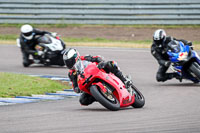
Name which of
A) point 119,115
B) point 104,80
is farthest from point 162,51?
point 119,115

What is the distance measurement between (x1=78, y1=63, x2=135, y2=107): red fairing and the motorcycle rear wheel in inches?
3.8

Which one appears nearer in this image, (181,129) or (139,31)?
(181,129)

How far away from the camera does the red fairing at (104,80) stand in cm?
856

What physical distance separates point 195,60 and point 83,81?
4516 mm

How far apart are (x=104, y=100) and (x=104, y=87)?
232mm

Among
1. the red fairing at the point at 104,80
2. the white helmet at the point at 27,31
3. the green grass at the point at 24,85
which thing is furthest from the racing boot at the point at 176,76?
the white helmet at the point at 27,31

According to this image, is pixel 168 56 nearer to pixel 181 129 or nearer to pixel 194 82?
pixel 194 82

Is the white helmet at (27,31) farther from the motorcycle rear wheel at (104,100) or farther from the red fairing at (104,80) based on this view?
the motorcycle rear wheel at (104,100)

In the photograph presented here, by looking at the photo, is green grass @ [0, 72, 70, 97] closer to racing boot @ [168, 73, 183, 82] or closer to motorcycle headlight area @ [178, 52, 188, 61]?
racing boot @ [168, 73, 183, 82]

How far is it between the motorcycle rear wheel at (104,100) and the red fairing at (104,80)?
0.31ft

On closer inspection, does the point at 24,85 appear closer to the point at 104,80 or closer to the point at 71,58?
the point at 71,58

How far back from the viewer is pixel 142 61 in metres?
17.5

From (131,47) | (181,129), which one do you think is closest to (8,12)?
(131,47)

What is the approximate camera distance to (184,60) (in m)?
12.4
